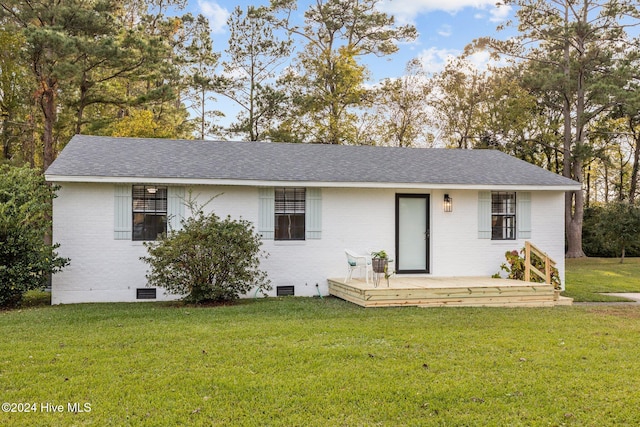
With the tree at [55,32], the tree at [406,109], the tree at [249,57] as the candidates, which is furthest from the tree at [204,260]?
the tree at [406,109]

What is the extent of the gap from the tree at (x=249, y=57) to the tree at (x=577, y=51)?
11.4 metres

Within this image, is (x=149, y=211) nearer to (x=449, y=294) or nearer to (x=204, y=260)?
(x=204, y=260)

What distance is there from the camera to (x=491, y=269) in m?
11.6

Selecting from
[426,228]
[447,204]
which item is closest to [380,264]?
[426,228]

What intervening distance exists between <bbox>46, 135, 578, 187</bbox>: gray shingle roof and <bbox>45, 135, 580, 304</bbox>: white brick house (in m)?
0.04

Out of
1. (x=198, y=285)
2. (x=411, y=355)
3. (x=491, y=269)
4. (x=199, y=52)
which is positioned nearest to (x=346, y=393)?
(x=411, y=355)

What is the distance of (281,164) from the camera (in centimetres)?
1151

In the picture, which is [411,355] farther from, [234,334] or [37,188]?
[37,188]

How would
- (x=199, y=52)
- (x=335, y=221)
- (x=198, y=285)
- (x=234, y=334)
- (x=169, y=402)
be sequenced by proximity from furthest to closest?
(x=199, y=52) < (x=335, y=221) < (x=198, y=285) < (x=234, y=334) < (x=169, y=402)

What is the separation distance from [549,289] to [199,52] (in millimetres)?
20760

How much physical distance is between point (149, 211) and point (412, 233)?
5.91 meters

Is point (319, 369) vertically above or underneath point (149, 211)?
underneath

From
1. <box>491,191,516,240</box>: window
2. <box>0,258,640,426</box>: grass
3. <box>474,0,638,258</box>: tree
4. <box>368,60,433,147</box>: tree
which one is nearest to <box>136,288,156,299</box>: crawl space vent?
<box>0,258,640,426</box>: grass

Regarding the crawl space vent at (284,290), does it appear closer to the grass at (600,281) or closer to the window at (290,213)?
the window at (290,213)
